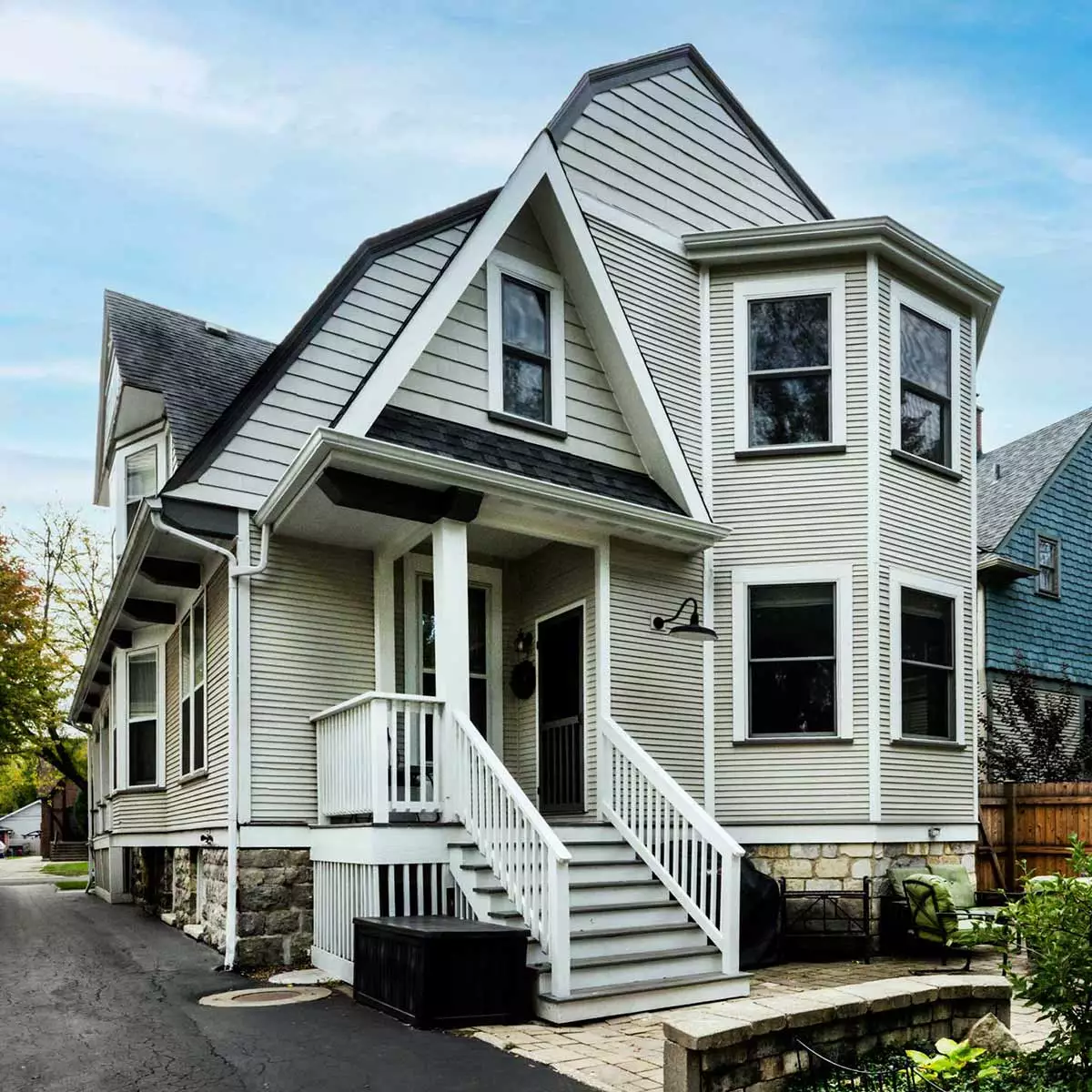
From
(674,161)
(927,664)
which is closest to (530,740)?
(927,664)

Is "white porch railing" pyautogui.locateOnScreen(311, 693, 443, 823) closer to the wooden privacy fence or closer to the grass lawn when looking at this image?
the wooden privacy fence

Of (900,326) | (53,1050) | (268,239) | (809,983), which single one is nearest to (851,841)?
(809,983)

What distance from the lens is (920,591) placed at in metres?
10.7

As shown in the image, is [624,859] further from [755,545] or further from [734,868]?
[755,545]

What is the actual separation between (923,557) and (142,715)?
30.0ft

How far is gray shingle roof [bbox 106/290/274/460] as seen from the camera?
10664 millimetres

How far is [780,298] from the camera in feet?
35.6

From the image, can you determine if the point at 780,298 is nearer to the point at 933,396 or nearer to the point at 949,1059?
the point at 933,396

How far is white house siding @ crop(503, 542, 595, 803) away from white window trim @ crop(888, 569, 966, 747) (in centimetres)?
299

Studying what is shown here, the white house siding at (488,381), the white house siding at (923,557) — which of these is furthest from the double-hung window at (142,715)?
the white house siding at (923,557)

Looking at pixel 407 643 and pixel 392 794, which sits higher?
pixel 407 643

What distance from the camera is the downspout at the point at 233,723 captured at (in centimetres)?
811

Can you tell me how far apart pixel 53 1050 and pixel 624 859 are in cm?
397

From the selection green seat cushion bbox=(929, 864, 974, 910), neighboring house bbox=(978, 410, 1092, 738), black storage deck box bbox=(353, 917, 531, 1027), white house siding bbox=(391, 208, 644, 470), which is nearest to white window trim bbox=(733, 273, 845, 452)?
white house siding bbox=(391, 208, 644, 470)
